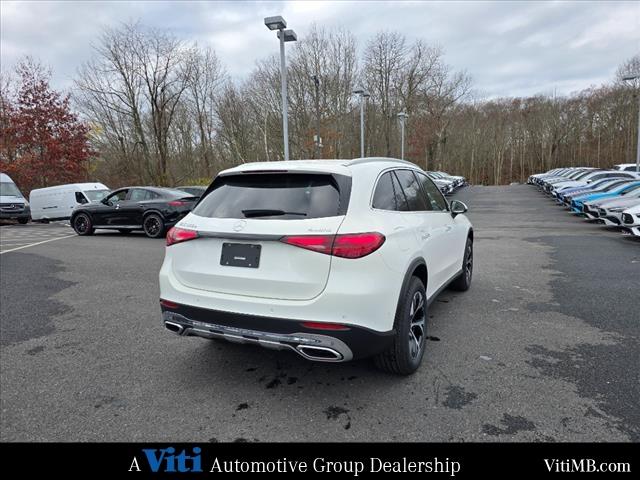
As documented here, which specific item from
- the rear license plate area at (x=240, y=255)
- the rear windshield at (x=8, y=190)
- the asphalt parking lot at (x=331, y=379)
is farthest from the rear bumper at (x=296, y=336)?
the rear windshield at (x=8, y=190)

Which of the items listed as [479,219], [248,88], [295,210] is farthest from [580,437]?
[248,88]

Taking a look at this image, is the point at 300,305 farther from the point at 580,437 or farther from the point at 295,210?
the point at 580,437

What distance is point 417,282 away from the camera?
336 cm

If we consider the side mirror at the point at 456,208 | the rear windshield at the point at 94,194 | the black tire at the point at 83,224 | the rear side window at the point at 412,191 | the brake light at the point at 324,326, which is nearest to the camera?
the brake light at the point at 324,326

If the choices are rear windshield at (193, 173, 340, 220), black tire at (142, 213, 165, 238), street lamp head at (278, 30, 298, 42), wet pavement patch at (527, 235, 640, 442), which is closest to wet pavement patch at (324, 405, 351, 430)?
rear windshield at (193, 173, 340, 220)

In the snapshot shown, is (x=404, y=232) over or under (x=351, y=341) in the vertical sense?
over

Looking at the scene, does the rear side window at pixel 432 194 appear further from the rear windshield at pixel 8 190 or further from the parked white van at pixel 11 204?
the rear windshield at pixel 8 190

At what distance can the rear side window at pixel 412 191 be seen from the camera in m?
3.85

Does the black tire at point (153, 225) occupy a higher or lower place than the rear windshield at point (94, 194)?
lower

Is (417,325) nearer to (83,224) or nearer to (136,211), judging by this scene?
(136,211)

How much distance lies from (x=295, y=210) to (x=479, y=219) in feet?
51.0

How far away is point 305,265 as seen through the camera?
8.99 feet

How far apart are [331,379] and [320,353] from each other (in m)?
0.71

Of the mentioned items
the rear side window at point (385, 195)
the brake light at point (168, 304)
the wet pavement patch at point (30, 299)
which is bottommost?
the wet pavement patch at point (30, 299)
